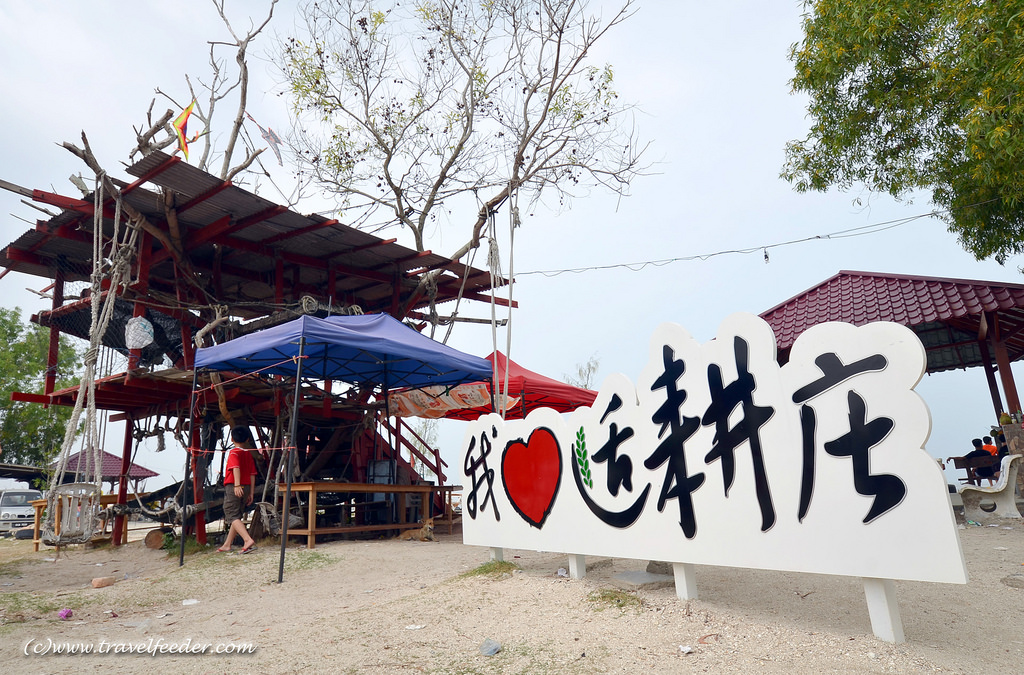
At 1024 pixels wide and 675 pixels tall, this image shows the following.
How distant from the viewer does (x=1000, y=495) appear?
848 centimetres

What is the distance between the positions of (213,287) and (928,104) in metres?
12.4

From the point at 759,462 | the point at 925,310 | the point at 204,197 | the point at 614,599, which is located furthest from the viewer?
the point at 925,310

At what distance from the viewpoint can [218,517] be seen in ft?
35.5

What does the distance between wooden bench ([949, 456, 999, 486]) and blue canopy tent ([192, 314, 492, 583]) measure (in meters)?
9.08

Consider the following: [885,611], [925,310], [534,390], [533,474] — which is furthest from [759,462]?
[925,310]

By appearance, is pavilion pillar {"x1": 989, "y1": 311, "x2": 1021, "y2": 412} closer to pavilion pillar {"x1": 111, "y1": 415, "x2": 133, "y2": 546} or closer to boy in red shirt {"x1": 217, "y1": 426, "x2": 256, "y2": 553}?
boy in red shirt {"x1": 217, "y1": 426, "x2": 256, "y2": 553}

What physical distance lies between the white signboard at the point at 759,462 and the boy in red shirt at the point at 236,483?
17.3 feet

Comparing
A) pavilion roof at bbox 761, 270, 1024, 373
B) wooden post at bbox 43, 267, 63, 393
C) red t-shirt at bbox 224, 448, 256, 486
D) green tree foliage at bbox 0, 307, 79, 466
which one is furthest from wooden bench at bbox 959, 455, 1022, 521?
green tree foliage at bbox 0, 307, 79, 466

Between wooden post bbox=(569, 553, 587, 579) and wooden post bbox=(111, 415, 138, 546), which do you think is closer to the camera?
wooden post bbox=(569, 553, 587, 579)

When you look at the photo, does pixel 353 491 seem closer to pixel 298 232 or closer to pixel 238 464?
pixel 238 464

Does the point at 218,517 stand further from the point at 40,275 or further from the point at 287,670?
the point at 287,670

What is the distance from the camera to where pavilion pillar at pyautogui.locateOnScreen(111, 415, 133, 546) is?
1171cm

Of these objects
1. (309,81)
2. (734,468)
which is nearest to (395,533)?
(734,468)

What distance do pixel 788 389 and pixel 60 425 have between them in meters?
34.6
